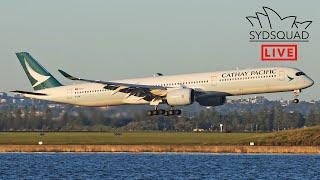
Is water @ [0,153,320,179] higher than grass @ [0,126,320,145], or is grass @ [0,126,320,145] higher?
grass @ [0,126,320,145]

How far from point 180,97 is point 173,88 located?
276 cm

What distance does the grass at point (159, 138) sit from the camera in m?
138

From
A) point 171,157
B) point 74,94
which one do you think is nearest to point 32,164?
point 74,94

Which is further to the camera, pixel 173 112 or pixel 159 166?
pixel 173 112

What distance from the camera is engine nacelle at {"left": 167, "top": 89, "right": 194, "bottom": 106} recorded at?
116125 millimetres

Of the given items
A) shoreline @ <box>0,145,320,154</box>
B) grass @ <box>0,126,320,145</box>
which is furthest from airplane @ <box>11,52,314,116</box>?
grass @ <box>0,126,320,145</box>

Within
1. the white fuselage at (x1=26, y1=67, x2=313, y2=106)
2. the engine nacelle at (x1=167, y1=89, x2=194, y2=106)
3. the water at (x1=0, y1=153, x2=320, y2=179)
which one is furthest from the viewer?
the engine nacelle at (x1=167, y1=89, x2=194, y2=106)

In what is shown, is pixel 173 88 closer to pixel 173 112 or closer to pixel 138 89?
pixel 173 112

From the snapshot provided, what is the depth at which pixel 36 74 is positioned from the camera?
135125 mm

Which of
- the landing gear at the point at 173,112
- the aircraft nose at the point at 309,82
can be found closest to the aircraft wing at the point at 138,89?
the landing gear at the point at 173,112

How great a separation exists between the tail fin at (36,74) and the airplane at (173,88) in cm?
17

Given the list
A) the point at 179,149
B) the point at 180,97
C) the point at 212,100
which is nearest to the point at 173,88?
the point at 180,97

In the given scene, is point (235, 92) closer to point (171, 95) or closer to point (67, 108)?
point (171, 95)

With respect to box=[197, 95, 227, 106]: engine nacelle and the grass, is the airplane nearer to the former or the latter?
box=[197, 95, 227, 106]: engine nacelle
